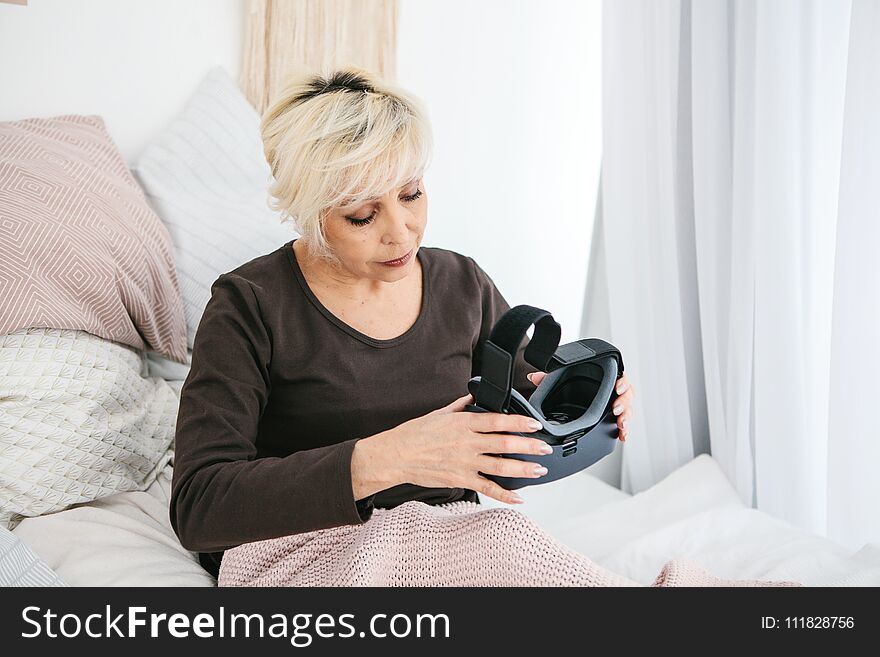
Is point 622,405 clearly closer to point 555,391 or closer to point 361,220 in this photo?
point 555,391

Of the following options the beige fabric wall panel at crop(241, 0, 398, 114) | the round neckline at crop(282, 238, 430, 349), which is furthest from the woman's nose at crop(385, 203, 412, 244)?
the beige fabric wall panel at crop(241, 0, 398, 114)

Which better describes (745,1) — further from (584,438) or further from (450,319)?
(584,438)

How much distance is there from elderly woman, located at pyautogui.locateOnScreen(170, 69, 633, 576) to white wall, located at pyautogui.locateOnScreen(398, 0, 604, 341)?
0.80 m

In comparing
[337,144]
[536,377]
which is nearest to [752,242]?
[536,377]

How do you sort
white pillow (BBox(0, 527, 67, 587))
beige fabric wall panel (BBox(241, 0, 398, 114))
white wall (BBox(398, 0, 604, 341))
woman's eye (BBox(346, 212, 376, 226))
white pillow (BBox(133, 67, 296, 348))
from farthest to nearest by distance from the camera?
white wall (BBox(398, 0, 604, 341)) → beige fabric wall panel (BBox(241, 0, 398, 114)) → white pillow (BBox(133, 67, 296, 348)) → woman's eye (BBox(346, 212, 376, 226)) → white pillow (BBox(0, 527, 67, 587))

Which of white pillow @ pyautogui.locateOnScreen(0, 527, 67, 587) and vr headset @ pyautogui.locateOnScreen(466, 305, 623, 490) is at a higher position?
vr headset @ pyautogui.locateOnScreen(466, 305, 623, 490)

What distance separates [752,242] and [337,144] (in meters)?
0.80

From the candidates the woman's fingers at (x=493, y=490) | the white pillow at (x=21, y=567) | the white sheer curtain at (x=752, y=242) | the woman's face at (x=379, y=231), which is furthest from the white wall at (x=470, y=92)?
the woman's fingers at (x=493, y=490)

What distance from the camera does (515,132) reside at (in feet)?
6.82

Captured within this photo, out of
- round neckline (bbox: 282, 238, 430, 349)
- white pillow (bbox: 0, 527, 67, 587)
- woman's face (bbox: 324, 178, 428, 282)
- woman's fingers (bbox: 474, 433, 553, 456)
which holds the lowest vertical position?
white pillow (bbox: 0, 527, 67, 587)

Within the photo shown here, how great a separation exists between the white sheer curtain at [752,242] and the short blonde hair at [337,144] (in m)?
0.65

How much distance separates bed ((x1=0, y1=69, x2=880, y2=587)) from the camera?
3.91 ft

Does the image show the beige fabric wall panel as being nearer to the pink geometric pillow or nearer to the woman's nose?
the pink geometric pillow

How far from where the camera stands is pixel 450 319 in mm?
1286
